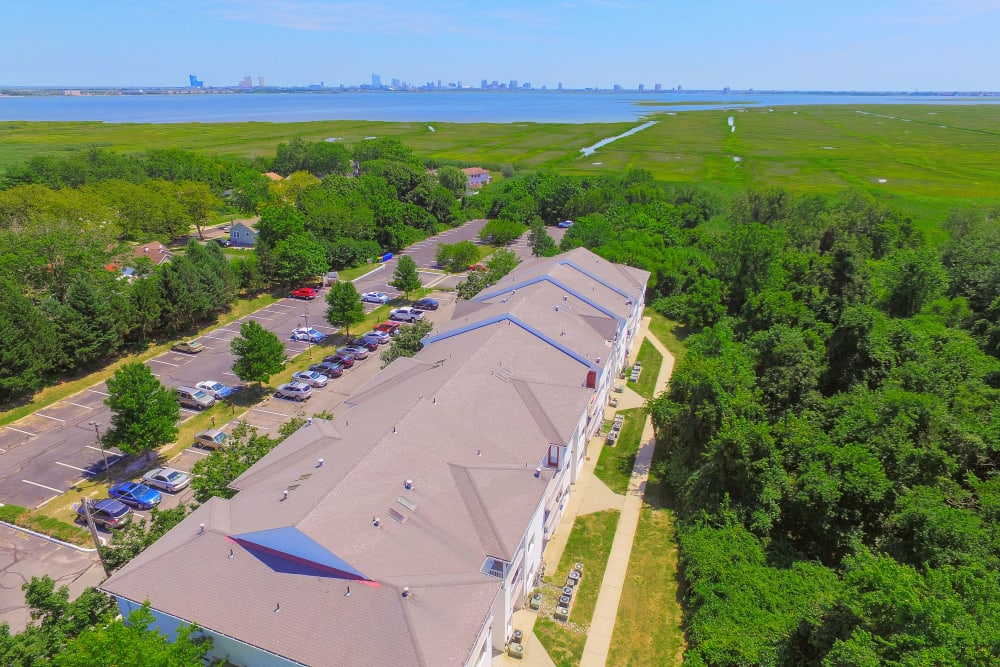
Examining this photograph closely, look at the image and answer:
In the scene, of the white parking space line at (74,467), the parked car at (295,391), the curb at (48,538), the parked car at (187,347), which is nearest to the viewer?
the curb at (48,538)

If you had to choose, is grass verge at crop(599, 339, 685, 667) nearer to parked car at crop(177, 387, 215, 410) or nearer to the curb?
the curb

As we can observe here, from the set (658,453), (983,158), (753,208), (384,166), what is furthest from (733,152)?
(658,453)

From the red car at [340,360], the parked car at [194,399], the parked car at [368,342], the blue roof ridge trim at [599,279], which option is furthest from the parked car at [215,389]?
the blue roof ridge trim at [599,279]

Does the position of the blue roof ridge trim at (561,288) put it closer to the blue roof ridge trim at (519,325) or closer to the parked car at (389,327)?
the blue roof ridge trim at (519,325)

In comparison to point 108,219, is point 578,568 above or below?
below

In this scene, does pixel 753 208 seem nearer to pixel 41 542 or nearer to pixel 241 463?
pixel 241 463

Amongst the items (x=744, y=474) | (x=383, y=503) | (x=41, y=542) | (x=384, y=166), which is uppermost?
(x=384, y=166)
